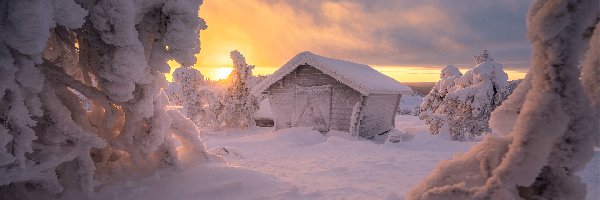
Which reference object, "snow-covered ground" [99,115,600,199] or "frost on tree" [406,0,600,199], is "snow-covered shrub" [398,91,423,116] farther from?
"frost on tree" [406,0,600,199]

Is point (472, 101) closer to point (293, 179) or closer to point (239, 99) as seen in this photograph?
point (293, 179)

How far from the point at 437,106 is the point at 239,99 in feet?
43.0

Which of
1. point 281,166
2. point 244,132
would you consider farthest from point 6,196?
point 244,132

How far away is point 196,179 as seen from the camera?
5031 millimetres

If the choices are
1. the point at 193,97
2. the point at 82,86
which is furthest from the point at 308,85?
the point at 193,97

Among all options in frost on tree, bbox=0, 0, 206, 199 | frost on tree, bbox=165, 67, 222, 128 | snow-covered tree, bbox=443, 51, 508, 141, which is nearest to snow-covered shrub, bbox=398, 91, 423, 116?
snow-covered tree, bbox=443, 51, 508, 141

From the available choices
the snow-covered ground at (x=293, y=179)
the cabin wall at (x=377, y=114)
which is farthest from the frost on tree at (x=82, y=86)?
the cabin wall at (x=377, y=114)

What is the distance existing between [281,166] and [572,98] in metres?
5.32

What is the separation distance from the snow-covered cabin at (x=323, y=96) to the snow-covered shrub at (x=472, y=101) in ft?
9.56

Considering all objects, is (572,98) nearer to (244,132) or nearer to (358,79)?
(358,79)

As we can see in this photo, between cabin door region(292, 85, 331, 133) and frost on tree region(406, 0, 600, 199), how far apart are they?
45.7 ft

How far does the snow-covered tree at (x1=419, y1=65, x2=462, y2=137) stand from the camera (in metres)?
18.1

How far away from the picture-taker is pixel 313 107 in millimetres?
16234

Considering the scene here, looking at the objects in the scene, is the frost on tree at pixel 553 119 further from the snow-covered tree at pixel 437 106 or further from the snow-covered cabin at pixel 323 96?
the snow-covered tree at pixel 437 106
